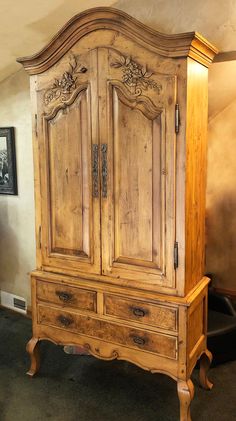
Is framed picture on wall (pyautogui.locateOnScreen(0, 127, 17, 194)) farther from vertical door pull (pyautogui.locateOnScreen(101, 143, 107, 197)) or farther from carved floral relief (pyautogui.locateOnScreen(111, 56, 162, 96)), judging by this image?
carved floral relief (pyautogui.locateOnScreen(111, 56, 162, 96))

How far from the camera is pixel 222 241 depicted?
359 cm

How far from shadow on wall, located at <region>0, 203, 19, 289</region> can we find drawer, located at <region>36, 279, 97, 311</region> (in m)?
1.15

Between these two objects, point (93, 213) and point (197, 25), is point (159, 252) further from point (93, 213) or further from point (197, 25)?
point (197, 25)

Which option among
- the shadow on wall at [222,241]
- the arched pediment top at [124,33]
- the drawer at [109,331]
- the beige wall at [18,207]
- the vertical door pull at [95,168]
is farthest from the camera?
the shadow on wall at [222,241]

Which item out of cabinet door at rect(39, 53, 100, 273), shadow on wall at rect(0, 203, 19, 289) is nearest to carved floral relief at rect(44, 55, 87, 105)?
cabinet door at rect(39, 53, 100, 273)

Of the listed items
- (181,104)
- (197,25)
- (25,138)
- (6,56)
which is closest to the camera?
(181,104)

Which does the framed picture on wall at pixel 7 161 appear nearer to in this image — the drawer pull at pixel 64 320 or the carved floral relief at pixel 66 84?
the carved floral relief at pixel 66 84

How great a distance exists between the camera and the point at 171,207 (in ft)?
6.79

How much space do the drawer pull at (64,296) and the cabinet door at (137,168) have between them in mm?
355

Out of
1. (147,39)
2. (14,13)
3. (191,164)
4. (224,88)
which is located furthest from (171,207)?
(14,13)

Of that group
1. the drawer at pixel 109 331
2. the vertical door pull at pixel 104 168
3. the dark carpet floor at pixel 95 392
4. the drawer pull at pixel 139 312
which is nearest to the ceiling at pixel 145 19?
the vertical door pull at pixel 104 168

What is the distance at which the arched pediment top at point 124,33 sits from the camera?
6.33 feet

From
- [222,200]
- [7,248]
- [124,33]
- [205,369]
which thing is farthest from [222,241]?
[124,33]

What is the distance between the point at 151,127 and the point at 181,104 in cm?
20
